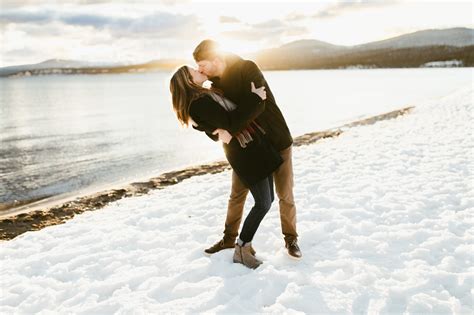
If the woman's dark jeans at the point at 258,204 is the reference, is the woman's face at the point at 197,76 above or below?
above

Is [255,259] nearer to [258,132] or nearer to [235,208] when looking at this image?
[235,208]

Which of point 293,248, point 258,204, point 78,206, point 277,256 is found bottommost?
point 78,206

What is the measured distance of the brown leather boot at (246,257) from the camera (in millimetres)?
4709

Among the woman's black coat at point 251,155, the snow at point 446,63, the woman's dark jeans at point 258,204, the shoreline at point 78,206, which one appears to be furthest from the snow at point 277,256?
the snow at point 446,63

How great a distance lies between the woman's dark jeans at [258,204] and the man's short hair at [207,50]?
4.58 feet

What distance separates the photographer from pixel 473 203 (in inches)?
251

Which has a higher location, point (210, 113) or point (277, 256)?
point (210, 113)

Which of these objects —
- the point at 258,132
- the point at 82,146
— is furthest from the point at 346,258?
the point at 82,146

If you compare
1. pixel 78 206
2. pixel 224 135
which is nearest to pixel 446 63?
pixel 78 206

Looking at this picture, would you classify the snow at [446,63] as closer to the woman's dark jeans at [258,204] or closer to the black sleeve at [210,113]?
the woman's dark jeans at [258,204]

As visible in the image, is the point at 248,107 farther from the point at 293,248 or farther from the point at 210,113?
the point at 293,248

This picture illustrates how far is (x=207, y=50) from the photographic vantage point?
4070 mm

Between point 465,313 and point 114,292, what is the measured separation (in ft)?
11.4

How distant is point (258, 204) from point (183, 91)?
1480 mm
